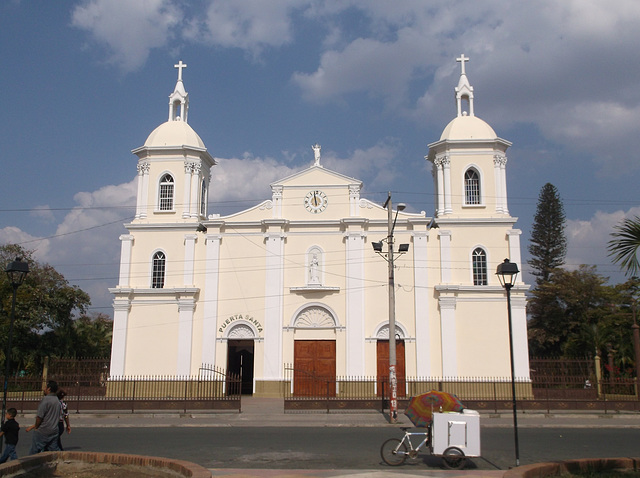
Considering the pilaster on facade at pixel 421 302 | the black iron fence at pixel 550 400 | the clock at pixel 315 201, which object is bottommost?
the black iron fence at pixel 550 400

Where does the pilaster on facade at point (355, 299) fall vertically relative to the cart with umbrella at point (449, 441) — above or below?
above

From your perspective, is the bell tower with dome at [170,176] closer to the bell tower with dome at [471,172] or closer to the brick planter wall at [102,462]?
the bell tower with dome at [471,172]

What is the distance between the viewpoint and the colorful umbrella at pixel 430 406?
1209 centimetres

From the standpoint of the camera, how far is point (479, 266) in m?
31.0

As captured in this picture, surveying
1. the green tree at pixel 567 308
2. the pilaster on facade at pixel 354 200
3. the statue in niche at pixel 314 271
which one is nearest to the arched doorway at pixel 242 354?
the statue in niche at pixel 314 271

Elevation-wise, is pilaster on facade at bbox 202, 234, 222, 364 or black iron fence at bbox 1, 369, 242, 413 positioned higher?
pilaster on facade at bbox 202, 234, 222, 364

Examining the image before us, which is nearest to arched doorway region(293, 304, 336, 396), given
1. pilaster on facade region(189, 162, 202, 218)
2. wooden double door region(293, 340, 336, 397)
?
wooden double door region(293, 340, 336, 397)

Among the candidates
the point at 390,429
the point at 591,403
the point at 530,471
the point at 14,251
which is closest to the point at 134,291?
the point at 14,251

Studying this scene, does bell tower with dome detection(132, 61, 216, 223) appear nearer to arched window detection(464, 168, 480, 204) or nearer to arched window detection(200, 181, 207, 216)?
arched window detection(200, 181, 207, 216)

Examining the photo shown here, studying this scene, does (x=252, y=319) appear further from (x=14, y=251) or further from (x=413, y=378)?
(x=14, y=251)

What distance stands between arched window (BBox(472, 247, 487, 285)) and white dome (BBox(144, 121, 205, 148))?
16.0 m

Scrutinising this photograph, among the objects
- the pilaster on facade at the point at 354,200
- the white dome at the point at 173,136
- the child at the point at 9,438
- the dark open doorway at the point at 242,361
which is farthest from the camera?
the white dome at the point at 173,136

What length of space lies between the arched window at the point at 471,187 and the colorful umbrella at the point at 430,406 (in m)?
21.0

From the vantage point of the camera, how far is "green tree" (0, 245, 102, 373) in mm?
37125
